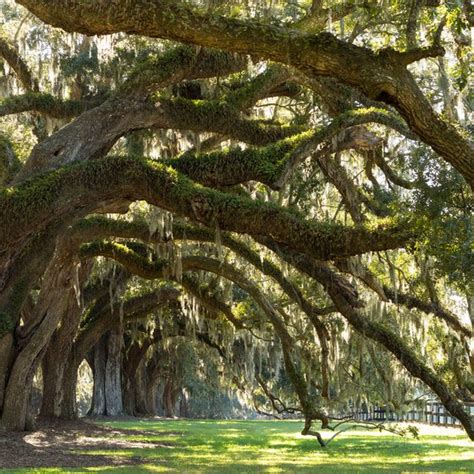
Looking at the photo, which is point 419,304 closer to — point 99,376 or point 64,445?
point 64,445

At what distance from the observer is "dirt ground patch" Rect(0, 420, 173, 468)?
10469mm

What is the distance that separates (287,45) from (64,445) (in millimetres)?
9296

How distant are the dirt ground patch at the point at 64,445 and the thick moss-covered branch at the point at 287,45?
589 centimetres

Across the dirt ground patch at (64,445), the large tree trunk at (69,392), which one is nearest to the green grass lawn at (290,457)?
the dirt ground patch at (64,445)

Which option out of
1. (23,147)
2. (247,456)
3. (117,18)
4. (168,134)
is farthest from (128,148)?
(117,18)

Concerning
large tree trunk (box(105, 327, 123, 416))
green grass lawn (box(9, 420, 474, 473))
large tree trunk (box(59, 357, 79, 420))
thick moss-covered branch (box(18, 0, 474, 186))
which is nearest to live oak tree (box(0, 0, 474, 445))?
thick moss-covered branch (box(18, 0, 474, 186))

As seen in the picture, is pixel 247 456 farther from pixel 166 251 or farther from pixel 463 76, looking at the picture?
pixel 463 76

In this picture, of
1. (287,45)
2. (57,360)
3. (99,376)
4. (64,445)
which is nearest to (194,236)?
(64,445)

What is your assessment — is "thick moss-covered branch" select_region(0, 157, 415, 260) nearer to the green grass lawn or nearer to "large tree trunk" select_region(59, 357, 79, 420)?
the green grass lawn

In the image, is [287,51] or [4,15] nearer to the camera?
[287,51]

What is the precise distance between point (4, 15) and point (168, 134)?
6473 millimetres

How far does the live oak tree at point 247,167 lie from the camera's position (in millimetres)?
6594

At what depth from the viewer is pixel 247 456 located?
1246 cm

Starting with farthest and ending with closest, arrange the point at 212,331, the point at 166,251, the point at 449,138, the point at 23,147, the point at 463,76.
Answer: the point at 212,331, the point at 23,147, the point at 166,251, the point at 463,76, the point at 449,138
